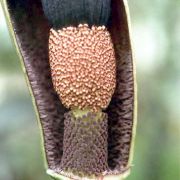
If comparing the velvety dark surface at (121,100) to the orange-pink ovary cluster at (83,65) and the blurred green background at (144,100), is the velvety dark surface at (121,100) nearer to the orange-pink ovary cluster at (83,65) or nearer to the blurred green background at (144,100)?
the orange-pink ovary cluster at (83,65)

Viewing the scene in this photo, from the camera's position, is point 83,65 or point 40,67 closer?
point 83,65

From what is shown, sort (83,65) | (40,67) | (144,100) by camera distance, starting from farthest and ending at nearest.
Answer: (144,100)
(40,67)
(83,65)

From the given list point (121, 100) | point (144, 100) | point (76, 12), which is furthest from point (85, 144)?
point (144, 100)

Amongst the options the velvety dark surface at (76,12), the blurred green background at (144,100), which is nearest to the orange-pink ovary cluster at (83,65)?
the velvety dark surface at (76,12)

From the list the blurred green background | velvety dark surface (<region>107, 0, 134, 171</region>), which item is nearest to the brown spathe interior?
velvety dark surface (<region>107, 0, 134, 171</region>)

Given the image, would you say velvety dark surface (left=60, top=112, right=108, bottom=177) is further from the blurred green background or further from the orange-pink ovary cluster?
the blurred green background

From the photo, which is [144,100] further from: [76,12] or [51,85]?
[76,12]
